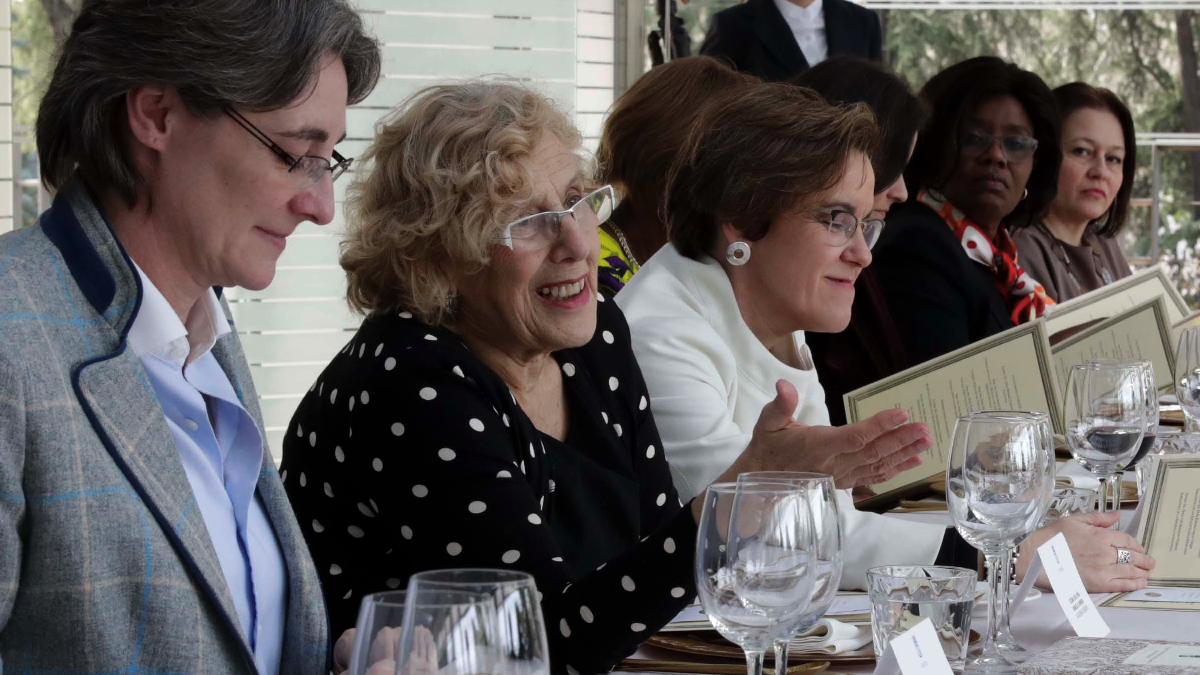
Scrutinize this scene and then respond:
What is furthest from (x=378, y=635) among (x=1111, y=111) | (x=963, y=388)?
(x=1111, y=111)

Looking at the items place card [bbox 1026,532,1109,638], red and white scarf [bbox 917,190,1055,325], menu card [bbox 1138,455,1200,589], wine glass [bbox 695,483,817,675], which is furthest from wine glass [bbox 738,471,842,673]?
red and white scarf [bbox 917,190,1055,325]

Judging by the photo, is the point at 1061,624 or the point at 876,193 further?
the point at 876,193

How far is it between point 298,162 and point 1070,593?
944mm

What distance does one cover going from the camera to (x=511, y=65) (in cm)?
510

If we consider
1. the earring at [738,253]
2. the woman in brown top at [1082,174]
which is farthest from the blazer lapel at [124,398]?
the woman in brown top at [1082,174]

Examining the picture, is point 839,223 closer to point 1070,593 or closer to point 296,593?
point 1070,593

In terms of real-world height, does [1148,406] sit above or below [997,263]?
below

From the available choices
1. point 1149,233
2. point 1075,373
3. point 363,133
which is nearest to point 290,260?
point 363,133

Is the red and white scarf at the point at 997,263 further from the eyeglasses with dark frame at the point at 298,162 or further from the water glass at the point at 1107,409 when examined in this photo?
the eyeglasses with dark frame at the point at 298,162

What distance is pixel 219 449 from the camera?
4.55 ft

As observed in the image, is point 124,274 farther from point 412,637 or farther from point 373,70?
point 412,637

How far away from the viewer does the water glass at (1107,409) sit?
1.79 m

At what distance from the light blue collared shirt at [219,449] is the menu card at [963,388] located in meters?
1.02

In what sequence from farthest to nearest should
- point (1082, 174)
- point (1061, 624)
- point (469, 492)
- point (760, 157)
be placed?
1. point (1082, 174)
2. point (760, 157)
3. point (469, 492)
4. point (1061, 624)
